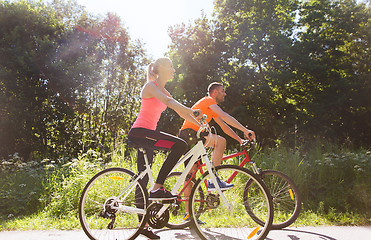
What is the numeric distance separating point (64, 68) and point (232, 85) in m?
9.97

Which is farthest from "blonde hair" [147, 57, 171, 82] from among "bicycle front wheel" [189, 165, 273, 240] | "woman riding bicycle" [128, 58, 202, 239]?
"bicycle front wheel" [189, 165, 273, 240]

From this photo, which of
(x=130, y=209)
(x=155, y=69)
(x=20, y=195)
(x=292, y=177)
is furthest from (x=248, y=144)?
(x=20, y=195)

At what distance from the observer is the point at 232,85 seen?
18672 millimetres

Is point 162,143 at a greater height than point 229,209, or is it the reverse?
point 162,143

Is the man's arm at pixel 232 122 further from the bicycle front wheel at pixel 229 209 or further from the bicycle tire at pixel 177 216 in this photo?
the bicycle tire at pixel 177 216

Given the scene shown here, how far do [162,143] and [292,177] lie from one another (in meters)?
4.08

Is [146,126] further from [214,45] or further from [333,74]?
[333,74]

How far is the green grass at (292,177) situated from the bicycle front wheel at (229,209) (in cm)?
21

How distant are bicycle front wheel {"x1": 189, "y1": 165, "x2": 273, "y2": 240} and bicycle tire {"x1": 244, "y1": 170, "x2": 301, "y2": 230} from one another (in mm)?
290

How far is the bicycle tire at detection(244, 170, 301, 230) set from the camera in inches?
153

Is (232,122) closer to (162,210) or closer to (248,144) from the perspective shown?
(248,144)

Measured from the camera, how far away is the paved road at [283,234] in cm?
364

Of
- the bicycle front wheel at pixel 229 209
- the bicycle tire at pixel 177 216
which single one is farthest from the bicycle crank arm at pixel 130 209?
the bicycle tire at pixel 177 216

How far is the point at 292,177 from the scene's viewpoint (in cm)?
629
